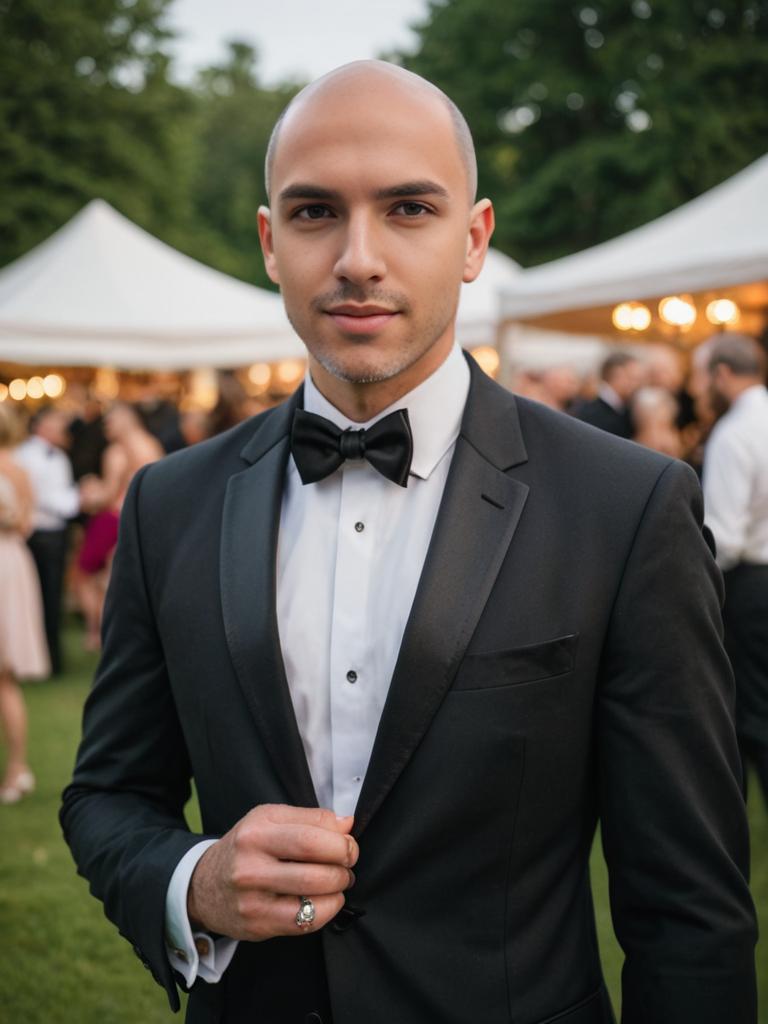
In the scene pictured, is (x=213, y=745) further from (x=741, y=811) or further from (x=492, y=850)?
(x=741, y=811)

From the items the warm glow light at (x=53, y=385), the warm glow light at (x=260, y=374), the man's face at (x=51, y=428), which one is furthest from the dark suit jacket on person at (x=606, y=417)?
the warm glow light at (x=53, y=385)

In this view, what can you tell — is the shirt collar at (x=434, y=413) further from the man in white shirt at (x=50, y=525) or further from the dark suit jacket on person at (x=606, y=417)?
the man in white shirt at (x=50, y=525)

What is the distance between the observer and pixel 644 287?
754cm

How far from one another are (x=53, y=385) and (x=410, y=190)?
15251 millimetres

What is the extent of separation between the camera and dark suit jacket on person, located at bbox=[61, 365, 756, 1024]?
145cm

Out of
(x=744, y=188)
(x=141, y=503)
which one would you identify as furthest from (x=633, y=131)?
(x=141, y=503)

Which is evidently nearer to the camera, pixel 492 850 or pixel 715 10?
pixel 492 850

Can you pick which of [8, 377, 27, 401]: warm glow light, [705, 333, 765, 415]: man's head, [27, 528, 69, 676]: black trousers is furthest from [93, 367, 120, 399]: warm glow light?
[705, 333, 765, 415]: man's head

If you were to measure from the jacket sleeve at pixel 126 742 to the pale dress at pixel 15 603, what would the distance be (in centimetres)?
483

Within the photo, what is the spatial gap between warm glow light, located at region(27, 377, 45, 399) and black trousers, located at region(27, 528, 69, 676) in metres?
7.37

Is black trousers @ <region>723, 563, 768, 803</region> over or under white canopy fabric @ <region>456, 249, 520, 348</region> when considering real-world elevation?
under

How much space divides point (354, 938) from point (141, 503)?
80 cm

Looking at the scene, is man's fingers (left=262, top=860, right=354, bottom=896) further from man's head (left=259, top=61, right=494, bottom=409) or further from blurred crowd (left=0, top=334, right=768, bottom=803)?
blurred crowd (left=0, top=334, right=768, bottom=803)

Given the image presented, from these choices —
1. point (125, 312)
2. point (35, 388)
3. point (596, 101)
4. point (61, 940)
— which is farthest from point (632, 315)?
point (596, 101)
